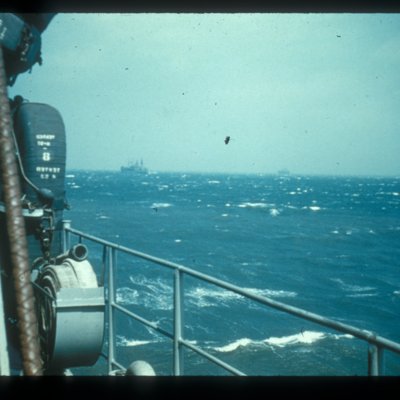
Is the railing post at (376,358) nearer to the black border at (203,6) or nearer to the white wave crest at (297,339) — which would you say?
the black border at (203,6)

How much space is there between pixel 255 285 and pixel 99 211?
1876 inches

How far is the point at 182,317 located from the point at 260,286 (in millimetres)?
33291

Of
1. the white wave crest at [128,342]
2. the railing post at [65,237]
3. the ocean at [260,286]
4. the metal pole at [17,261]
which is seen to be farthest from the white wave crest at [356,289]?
the metal pole at [17,261]

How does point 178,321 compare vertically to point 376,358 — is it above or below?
below

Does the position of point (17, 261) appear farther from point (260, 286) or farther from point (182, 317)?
point (260, 286)

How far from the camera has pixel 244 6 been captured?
247 centimetres

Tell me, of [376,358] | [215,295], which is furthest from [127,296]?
[376,358]

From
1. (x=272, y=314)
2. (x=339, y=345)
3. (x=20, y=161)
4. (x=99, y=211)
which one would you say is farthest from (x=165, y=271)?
(x=99, y=211)

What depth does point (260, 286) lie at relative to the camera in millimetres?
35125

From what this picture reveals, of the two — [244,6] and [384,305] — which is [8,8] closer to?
[244,6]

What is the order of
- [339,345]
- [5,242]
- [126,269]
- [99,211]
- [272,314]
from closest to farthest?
[5,242], [339,345], [272,314], [126,269], [99,211]

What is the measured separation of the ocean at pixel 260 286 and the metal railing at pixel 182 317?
1920 centimetres

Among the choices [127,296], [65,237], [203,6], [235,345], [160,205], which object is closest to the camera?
[203,6]

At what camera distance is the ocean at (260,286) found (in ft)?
78.5
